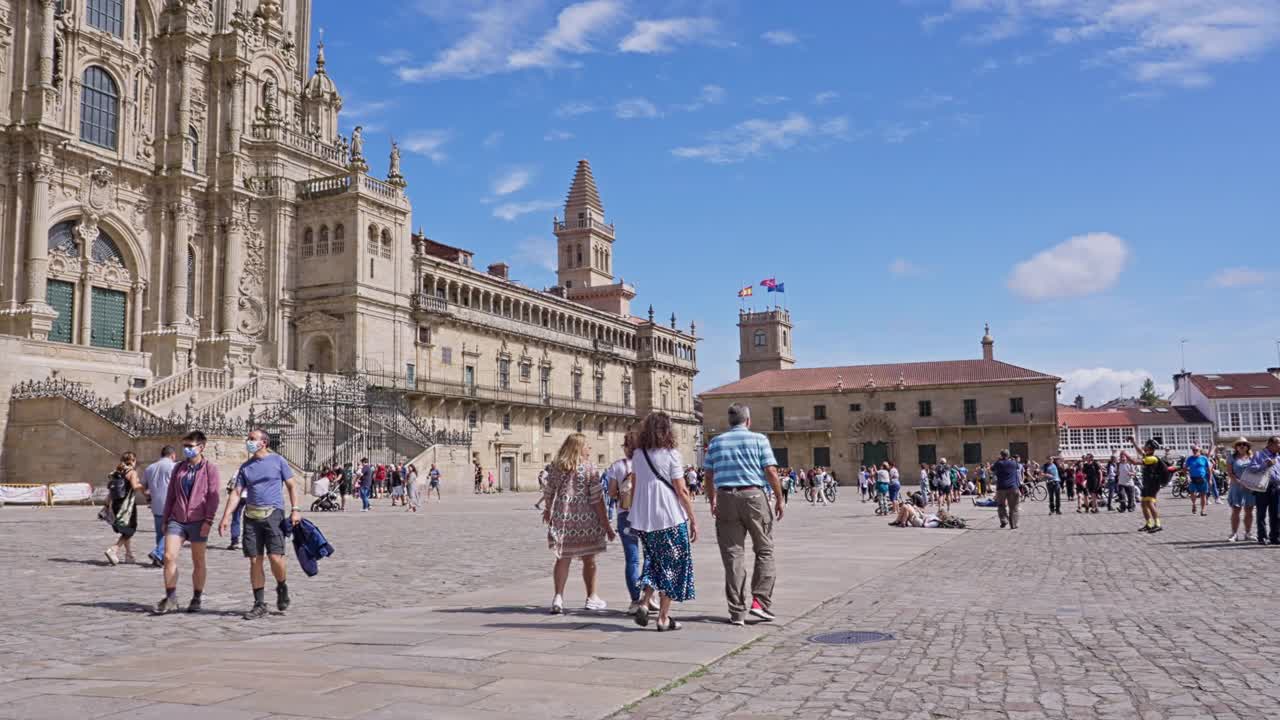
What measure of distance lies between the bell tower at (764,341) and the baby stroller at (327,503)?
248 ft

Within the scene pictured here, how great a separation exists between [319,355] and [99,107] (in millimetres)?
12919

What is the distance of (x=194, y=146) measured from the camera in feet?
140

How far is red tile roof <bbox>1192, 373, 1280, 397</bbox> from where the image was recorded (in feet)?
231

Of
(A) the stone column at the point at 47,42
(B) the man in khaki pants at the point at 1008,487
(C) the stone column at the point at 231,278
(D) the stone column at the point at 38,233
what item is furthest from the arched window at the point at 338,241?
Result: (B) the man in khaki pants at the point at 1008,487

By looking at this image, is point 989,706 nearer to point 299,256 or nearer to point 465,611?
point 465,611

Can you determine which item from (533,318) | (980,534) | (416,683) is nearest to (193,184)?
(533,318)

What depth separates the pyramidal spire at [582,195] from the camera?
86.2 m

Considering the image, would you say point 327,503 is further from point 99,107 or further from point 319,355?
point 99,107

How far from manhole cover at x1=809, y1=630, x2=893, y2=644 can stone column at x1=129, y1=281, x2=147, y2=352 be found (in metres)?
38.3

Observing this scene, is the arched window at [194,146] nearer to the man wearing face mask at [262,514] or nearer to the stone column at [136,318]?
the stone column at [136,318]

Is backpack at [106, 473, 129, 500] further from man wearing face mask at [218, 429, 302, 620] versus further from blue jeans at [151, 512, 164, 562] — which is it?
man wearing face mask at [218, 429, 302, 620]

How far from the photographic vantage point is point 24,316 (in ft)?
114

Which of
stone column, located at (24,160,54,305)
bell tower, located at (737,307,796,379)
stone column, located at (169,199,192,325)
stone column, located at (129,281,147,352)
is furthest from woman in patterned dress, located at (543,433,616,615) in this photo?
bell tower, located at (737,307,796,379)

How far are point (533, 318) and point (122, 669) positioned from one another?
54.0 meters
